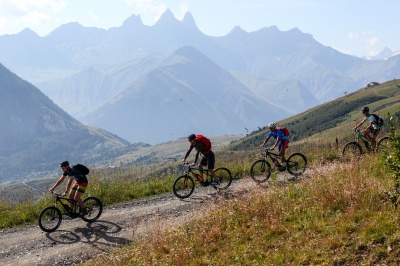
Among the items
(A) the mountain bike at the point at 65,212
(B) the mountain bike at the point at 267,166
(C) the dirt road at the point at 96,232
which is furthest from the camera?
(B) the mountain bike at the point at 267,166

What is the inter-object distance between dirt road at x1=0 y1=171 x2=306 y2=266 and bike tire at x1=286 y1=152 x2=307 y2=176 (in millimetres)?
4065

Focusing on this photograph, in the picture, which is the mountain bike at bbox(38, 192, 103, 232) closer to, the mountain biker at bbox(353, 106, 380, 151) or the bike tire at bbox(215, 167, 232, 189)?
the bike tire at bbox(215, 167, 232, 189)

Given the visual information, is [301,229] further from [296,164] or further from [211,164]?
[296,164]

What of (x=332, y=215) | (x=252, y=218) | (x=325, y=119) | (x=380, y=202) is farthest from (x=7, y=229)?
(x=325, y=119)

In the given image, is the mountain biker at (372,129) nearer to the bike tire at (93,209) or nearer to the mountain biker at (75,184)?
the bike tire at (93,209)

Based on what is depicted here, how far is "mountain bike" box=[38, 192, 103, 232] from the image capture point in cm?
1307

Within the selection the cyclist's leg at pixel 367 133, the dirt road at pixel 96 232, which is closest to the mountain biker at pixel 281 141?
the dirt road at pixel 96 232

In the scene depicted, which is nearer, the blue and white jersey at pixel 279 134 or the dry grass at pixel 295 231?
the dry grass at pixel 295 231

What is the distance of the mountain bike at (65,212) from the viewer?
42.9 feet

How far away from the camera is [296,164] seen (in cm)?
1706

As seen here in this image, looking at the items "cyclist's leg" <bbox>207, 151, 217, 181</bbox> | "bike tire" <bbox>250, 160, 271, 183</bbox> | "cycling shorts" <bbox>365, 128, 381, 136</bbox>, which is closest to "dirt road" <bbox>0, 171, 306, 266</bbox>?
"cyclist's leg" <bbox>207, 151, 217, 181</bbox>

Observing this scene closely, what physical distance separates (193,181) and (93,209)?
4.40 m

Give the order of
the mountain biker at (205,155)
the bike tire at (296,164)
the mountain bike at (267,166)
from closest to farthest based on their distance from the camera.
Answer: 1. the mountain biker at (205,155)
2. the mountain bike at (267,166)
3. the bike tire at (296,164)

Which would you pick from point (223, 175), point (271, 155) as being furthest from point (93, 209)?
point (271, 155)
